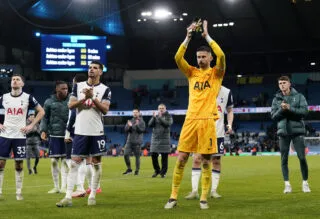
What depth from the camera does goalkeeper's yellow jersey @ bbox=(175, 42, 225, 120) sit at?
27.3 feet

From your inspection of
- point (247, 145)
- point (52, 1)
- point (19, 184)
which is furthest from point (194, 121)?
point (247, 145)

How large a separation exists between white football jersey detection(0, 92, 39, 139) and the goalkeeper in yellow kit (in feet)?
10.9

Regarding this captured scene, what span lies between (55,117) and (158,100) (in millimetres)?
44436

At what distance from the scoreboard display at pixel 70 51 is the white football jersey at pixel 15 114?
94.8 feet

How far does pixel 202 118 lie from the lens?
27.2 feet

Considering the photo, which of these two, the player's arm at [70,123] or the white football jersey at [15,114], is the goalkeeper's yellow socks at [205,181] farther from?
the white football jersey at [15,114]

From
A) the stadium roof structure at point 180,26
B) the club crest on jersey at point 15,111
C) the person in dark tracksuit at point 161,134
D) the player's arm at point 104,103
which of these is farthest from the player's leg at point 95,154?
the stadium roof structure at point 180,26

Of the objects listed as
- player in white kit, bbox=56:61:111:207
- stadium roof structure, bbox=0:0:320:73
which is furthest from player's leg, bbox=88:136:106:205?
stadium roof structure, bbox=0:0:320:73

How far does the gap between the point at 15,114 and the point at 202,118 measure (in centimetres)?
379

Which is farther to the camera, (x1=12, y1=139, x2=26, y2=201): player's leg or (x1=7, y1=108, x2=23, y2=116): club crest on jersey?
(x1=7, y1=108, x2=23, y2=116): club crest on jersey

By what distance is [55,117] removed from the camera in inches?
464

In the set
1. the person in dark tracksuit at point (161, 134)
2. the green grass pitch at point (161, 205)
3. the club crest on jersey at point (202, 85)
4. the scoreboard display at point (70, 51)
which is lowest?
the green grass pitch at point (161, 205)

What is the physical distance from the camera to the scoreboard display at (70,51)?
39156mm

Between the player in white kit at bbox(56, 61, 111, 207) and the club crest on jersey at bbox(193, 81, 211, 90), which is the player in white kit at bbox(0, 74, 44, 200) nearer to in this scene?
the player in white kit at bbox(56, 61, 111, 207)
